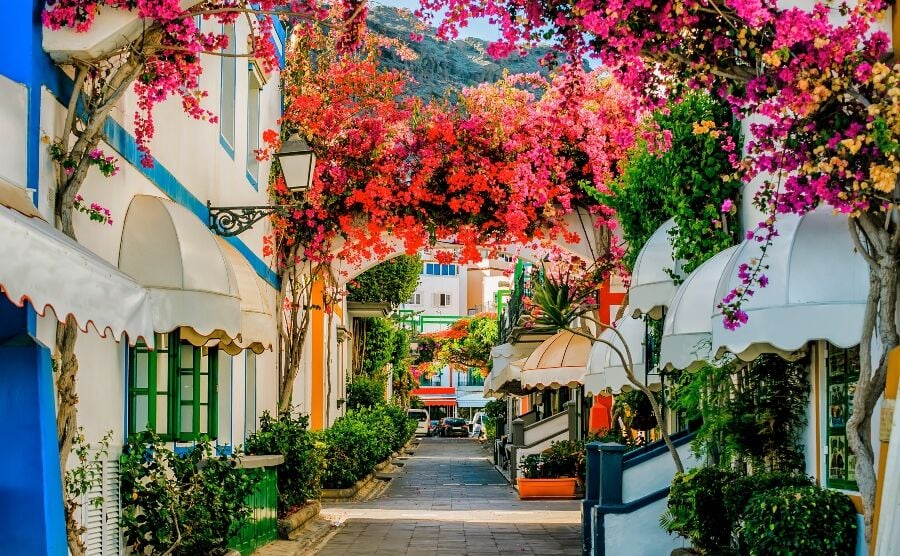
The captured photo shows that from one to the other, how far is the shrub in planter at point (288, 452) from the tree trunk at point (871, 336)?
10.0 m

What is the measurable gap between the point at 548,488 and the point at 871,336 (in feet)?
57.6

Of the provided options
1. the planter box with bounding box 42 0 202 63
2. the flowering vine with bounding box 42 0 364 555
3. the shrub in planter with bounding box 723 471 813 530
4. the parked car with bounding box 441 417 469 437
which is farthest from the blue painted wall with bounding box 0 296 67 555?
the parked car with bounding box 441 417 469 437

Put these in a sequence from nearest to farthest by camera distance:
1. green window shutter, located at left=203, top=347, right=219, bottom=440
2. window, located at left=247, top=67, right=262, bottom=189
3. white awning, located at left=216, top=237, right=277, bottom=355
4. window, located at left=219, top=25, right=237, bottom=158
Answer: white awning, located at left=216, top=237, right=277, bottom=355 < green window shutter, located at left=203, top=347, right=219, bottom=440 < window, located at left=219, top=25, right=237, bottom=158 < window, located at left=247, top=67, right=262, bottom=189

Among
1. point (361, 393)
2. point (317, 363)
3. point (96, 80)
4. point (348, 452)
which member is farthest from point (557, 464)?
point (96, 80)

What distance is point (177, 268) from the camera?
362 inches

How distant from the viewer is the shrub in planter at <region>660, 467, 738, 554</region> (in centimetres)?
1015

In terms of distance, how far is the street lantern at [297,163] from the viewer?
14.1 metres

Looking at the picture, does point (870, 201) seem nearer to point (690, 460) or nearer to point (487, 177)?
point (690, 460)

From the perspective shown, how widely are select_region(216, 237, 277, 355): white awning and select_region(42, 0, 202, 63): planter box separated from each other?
4196mm

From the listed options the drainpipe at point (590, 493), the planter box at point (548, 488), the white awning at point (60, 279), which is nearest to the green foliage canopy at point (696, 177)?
the drainpipe at point (590, 493)

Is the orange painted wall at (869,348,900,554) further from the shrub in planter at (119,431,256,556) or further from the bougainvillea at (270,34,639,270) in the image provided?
the bougainvillea at (270,34,639,270)

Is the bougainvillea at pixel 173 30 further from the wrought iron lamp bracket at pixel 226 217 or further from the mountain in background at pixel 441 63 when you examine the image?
the mountain in background at pixel 441 63

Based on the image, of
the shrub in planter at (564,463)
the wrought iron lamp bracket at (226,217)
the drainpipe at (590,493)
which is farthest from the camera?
the shrub in planter at (564,463)

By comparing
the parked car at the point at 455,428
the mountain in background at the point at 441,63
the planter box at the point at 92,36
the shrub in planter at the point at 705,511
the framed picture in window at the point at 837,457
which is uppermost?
the mountain in background at the point at 441,63
